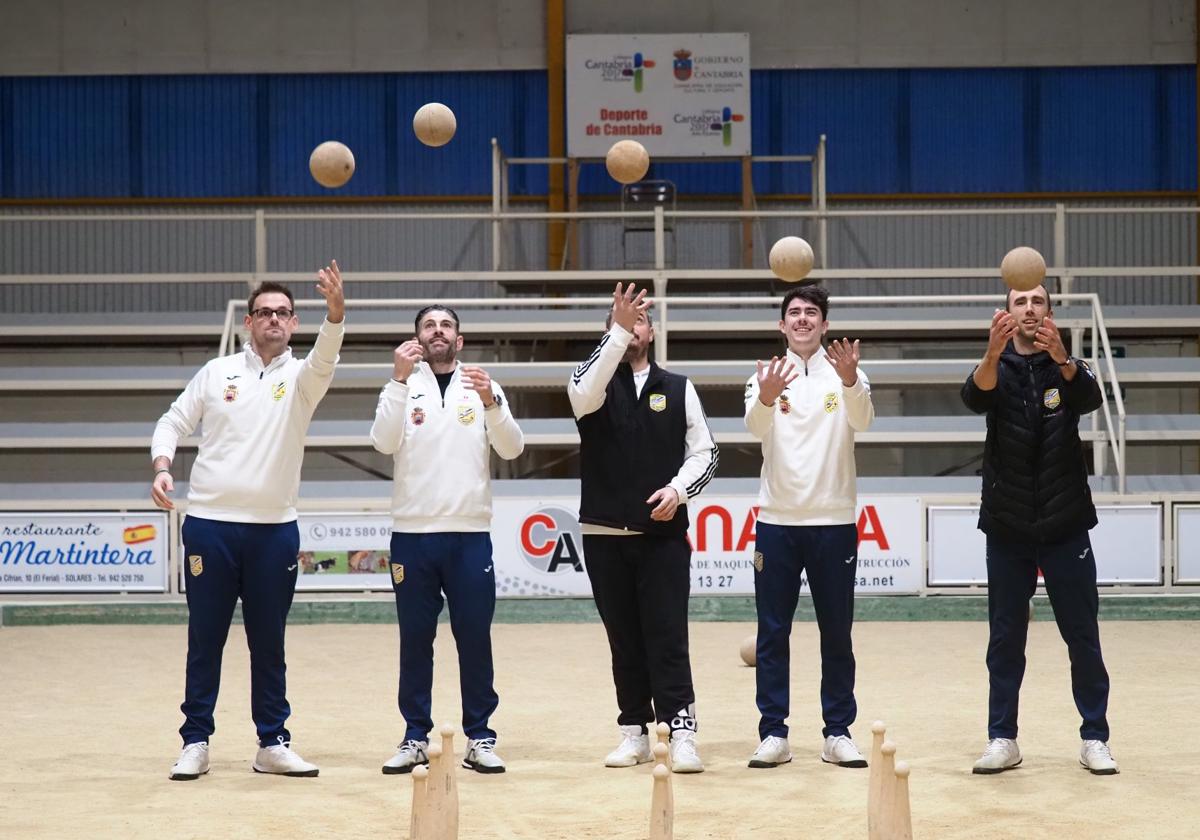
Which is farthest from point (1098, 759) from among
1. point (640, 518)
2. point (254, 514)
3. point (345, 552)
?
point (345, 552)

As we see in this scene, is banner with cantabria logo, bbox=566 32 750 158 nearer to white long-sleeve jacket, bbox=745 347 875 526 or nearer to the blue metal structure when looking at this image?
the blue metal structure

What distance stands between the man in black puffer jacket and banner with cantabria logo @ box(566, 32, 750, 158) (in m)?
12.2

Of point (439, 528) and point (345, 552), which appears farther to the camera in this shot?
point (345, 552)

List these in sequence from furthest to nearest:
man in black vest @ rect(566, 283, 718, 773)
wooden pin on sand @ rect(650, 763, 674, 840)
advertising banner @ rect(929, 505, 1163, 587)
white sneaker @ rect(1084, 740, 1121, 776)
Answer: advertising banner @ rect(929, 505, 1163, 587) < man in black vest @ rect(566, 283, 718, 773) < white sneaker @ rect(1084, 740, 1121, 776) < wooden pin on sand @ rect(650, 763, 674, 840)

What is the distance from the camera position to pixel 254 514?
570 cm

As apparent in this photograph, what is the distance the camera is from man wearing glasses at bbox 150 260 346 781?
5.68 m

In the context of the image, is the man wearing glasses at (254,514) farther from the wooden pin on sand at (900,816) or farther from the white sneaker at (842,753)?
the wooden pin on sand at (900,816)

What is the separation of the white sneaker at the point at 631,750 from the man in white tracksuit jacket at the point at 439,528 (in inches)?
18.5

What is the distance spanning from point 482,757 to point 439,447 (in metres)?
1.25

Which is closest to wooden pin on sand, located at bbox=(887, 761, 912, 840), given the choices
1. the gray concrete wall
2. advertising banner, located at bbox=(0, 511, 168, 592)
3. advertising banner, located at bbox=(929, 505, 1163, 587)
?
advertising banner, located at bbox=(929, 505, 1163, 587)

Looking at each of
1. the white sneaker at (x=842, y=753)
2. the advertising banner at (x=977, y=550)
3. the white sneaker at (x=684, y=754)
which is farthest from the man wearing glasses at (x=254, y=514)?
the advertising banner at (x=977, y=550)

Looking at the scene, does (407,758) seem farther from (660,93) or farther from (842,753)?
(660,93)

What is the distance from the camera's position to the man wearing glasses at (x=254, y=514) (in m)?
5.68

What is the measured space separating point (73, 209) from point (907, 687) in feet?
47.6
